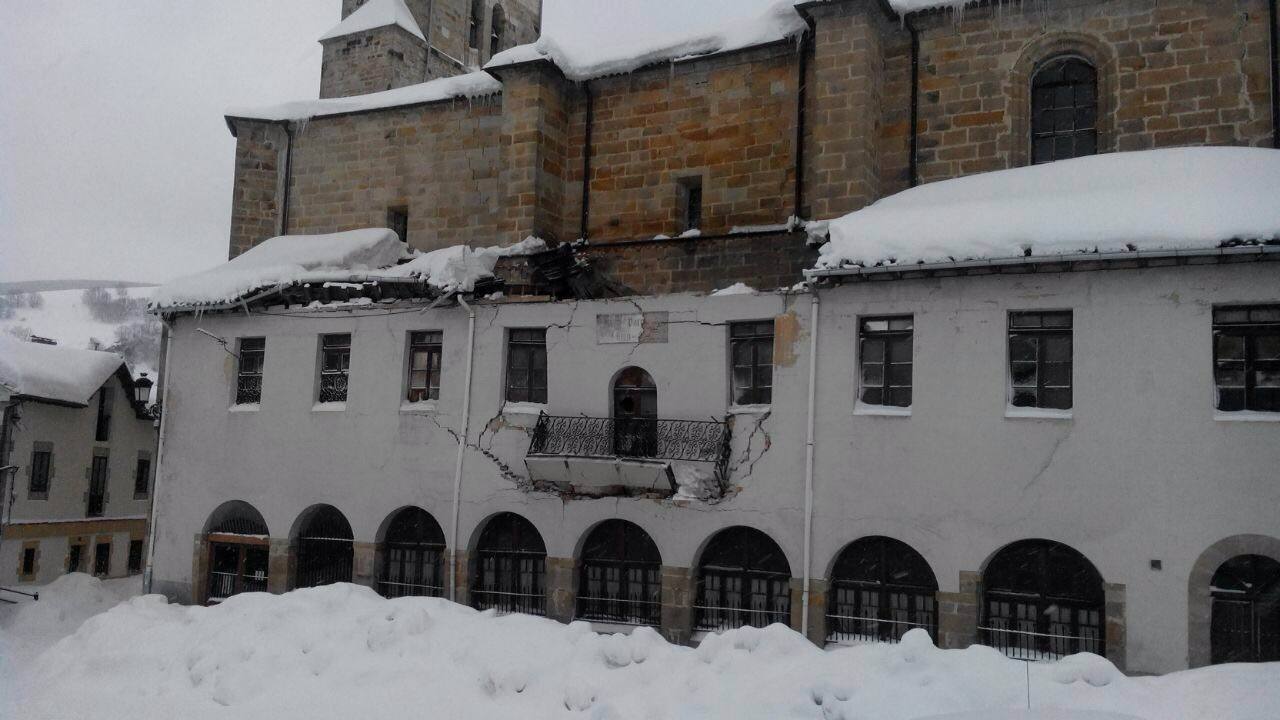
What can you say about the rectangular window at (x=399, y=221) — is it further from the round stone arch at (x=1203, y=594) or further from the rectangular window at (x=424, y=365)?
the round stone arch at (x=1203, y=594)

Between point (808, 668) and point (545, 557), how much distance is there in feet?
19.8

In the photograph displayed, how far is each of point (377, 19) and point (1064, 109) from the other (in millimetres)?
19086

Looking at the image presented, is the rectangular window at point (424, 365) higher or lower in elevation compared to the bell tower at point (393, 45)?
lower

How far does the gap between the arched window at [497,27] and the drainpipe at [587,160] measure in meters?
15.3

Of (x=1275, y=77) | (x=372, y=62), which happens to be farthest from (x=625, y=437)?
(x=372, y=62)

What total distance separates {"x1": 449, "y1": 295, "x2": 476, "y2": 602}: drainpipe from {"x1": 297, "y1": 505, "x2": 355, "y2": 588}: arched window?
7.46ft

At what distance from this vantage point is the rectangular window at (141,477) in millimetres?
29120

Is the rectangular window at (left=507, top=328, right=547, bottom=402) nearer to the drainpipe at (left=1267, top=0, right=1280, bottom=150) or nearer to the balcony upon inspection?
the balcony

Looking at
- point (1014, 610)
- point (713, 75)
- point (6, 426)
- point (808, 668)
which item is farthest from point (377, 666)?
point (6, 426)

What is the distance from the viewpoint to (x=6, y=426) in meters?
23.5

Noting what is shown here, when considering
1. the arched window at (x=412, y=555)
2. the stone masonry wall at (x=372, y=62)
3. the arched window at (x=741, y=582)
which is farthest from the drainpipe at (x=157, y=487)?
the stone masonry wall at (x=372, y=62)

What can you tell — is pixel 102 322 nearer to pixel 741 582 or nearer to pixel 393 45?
pixel 393 45

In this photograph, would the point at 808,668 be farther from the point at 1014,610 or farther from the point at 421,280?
the point at 421,280

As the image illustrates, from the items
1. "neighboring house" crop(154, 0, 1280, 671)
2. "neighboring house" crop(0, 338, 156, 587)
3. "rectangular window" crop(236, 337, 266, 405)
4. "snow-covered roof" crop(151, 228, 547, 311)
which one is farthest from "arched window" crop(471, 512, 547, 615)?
"neighboring house" crop(0, 338, 156, 587)
